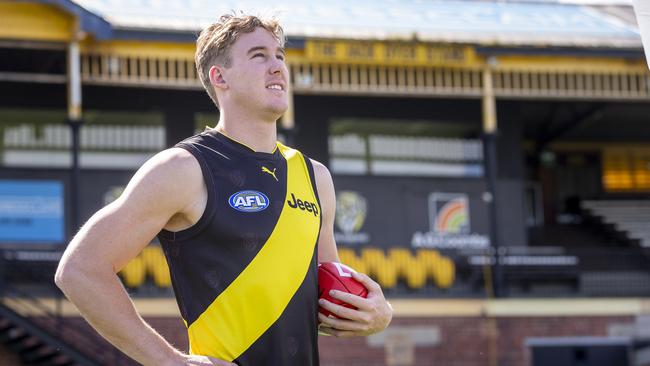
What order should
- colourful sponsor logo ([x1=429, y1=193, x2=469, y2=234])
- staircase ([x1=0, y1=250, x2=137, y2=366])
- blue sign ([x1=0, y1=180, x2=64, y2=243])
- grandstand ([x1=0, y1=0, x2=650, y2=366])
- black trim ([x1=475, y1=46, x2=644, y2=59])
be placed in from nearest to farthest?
staircase ([x1=0, y1=250, x2=137, y2=366])
grandstand ([x1=0, y1=0, x2=650, y2=366])
blue sign ([x1=0, y1=180, x2=64, y2=243])
black trim ([x1=475, y1=46, x2=644, y2=59])
colourful sponsor logo ([x1=429, y1=193, x2=469, y2=234])

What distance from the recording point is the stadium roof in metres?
20.8

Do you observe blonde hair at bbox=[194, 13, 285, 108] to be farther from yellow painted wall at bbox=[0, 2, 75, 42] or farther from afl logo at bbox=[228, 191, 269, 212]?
yellow painted wall at bbox=[0, 2, 75, 42]

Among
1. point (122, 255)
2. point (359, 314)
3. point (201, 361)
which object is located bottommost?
point (201, 361)

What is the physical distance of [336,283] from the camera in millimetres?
4621

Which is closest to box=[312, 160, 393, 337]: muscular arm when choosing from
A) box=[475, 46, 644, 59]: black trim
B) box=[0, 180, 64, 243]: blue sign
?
box=[0, 180, 64, 243]: blue sign

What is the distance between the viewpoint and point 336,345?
2084 centimetres

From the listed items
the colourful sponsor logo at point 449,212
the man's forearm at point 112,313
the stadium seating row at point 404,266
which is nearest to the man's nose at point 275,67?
the man's forearm at point 112,313

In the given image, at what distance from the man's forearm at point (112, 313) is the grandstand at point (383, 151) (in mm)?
14346

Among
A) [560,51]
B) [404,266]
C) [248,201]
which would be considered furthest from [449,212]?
[248,201]

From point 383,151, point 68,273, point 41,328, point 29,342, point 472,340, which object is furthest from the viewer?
point 383,151

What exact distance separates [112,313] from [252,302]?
51 centimetres

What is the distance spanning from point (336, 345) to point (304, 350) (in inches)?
648

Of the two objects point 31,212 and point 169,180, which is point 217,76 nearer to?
point 169,180

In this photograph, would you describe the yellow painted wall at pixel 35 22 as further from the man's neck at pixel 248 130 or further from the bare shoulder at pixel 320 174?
the man's neck at pixel 248 130
